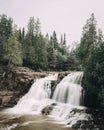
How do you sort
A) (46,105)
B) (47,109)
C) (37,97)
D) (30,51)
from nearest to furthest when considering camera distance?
(47,109)
(46,105)
(37,97)
(30,51)

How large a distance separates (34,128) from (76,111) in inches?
246

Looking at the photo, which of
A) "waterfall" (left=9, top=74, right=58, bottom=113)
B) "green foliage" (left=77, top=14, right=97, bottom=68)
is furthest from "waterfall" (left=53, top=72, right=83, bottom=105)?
"green foliage" (left=77, top=14, right=97, bottom=68)

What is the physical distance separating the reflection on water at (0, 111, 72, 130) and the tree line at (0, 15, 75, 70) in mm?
20931

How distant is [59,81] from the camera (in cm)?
4166

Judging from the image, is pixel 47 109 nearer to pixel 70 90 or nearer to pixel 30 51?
pixel 70 90

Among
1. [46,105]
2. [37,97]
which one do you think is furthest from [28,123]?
[37,97]

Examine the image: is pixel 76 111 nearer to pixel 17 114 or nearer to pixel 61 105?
pixel 61 105

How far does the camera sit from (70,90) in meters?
36.8

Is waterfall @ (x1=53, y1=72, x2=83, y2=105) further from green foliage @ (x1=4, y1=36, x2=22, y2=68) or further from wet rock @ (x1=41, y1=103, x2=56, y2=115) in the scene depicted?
green foliage @ (x1=4, y1=36, x2=22, y2=68)

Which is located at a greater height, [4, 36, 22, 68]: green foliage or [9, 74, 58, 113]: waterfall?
[4, 36, 22, 68]: green foliage

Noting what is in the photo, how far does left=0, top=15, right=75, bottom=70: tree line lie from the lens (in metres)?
54.0

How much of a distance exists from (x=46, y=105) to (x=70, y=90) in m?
4.05

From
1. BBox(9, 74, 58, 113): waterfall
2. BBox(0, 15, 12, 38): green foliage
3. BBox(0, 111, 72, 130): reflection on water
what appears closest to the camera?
BBox(0, 111, 72, 130): reflection on water

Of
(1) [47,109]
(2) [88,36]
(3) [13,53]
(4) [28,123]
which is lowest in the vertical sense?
(4) [28,123]
